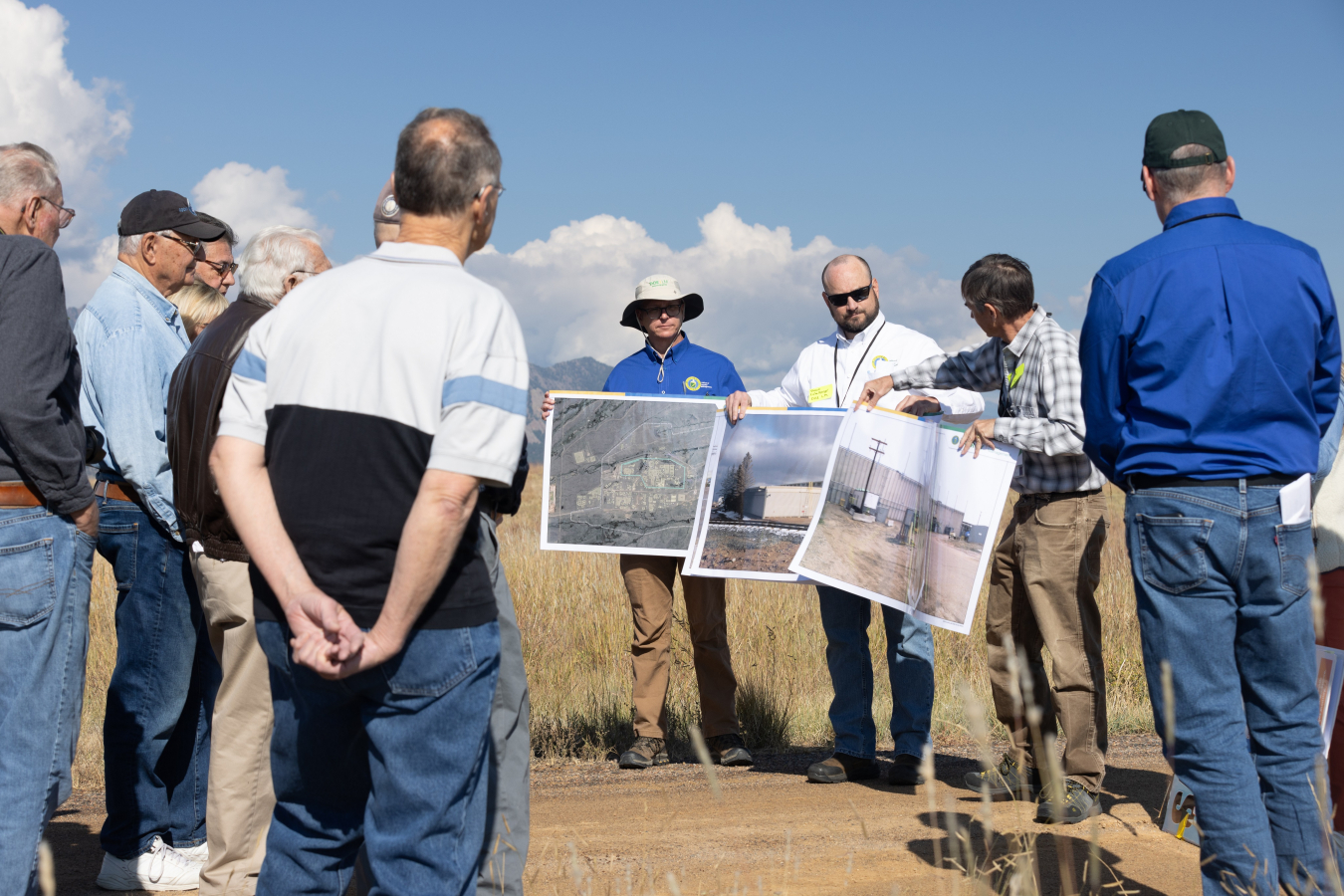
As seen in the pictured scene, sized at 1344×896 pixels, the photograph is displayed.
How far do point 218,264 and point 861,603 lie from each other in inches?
148

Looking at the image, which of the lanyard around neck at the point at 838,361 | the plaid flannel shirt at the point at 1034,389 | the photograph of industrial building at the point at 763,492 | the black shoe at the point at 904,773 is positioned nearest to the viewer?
the plaid flannel shirt at the point at 1034,389

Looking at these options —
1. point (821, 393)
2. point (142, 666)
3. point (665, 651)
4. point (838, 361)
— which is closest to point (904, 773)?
point (665, 651)

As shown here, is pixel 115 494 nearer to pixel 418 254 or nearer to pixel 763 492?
pixel 418 254

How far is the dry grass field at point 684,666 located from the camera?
672 centimetres

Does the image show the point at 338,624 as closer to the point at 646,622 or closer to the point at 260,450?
the point at 260,450

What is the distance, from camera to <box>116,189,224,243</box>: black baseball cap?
4.39 metres

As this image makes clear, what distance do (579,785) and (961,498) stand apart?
8.53ft

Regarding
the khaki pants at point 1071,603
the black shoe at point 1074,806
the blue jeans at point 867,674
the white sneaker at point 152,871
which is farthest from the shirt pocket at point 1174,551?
the white sneaker at point 152,871

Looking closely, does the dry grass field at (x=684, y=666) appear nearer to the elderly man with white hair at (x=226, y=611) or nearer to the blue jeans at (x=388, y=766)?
the elderly man with white hair at (x=226, y=611)

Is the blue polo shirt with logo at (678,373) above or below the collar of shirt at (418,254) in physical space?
above

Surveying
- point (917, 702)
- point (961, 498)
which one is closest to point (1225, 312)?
point (961, 498)

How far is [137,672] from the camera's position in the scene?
420 cm

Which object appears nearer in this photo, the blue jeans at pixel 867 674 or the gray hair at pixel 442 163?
the gray hair at pixel 442 163

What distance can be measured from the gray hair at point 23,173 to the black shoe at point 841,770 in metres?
4.48
